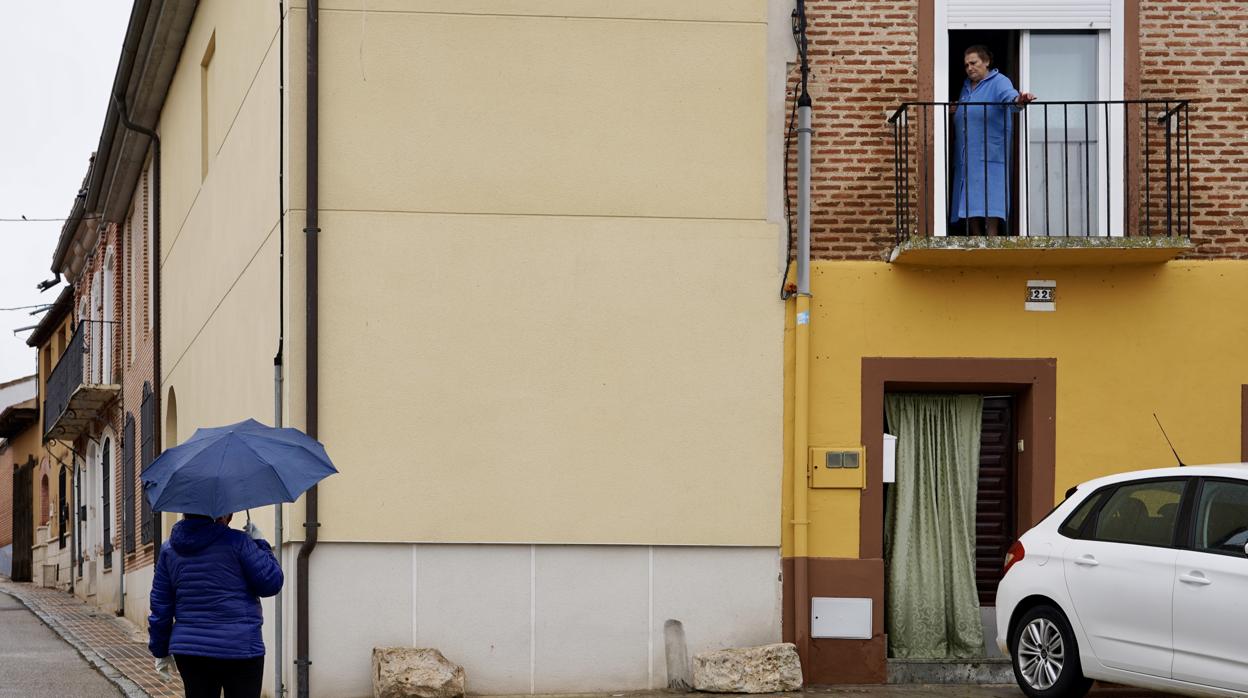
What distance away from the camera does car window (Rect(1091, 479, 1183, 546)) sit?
32.0 feet

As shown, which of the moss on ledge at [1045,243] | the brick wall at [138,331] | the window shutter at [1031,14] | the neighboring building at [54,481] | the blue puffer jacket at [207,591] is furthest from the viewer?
the neighboring building at [54,481]

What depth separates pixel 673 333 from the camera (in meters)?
12.4

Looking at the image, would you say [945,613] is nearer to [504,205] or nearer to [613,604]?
[613,604]

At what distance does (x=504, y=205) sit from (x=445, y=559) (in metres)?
2.73

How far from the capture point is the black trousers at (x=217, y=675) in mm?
7648

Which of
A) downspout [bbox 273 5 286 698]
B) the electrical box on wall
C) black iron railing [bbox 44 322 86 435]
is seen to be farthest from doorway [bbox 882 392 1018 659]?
black iron railing [bbox 44 322 86 435]

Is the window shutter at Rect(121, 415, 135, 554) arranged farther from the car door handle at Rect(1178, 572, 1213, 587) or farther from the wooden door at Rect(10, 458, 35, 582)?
the wooden door at Rect(10, 458, 35, 582)

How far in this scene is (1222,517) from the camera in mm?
9508

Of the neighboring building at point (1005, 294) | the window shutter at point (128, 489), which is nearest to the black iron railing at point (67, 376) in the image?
the window shutter at point (128, 489)

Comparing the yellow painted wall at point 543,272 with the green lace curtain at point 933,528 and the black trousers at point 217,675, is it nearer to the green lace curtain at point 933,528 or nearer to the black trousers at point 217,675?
the green lace curtain at point 933,528

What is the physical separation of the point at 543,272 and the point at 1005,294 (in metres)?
3.59

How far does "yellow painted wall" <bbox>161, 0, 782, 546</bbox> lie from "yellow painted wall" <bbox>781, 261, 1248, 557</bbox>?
65 cm

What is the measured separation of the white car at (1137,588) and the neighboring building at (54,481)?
24720 mm

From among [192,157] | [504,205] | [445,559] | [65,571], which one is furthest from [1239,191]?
[65,571]
